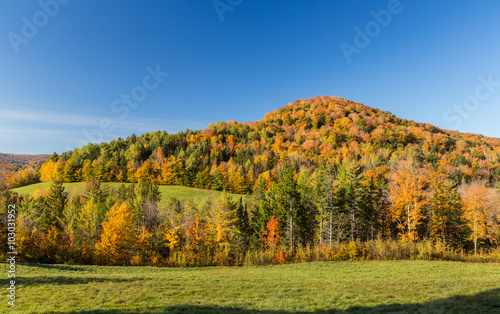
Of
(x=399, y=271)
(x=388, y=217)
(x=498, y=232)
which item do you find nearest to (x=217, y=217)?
(x=399, y=271)

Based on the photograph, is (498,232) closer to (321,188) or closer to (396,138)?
(321,188)

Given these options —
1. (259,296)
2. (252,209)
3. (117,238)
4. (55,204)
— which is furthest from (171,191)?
(259,296)

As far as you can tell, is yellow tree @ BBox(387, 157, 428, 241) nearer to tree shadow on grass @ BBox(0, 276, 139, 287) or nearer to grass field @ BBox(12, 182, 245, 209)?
tree shadow on grass @ BBox(0, 276, 139, 287)

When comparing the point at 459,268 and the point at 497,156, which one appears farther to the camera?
the point at 497,156

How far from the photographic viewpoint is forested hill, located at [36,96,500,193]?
92.6 metres

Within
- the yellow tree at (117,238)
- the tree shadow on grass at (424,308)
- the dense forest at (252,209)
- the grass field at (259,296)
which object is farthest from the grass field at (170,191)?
the tree shadow on grass at (424,308)

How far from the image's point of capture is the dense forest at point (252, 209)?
31578mm

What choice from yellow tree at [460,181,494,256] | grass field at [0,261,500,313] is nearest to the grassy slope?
yellow tree at [460,181,494,256]

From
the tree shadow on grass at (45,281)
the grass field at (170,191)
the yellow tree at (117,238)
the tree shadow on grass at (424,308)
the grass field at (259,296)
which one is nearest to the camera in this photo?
the tree shadow on grass at (424,308)

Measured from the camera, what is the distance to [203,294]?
11.7m

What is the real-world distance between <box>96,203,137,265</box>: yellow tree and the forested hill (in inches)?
2025

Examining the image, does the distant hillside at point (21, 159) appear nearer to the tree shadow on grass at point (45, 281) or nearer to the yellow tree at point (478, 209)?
the tree shadow on grass at point (45, 281)

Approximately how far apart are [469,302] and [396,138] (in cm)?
13588

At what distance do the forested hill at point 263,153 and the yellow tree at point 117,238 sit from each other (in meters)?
51.4
